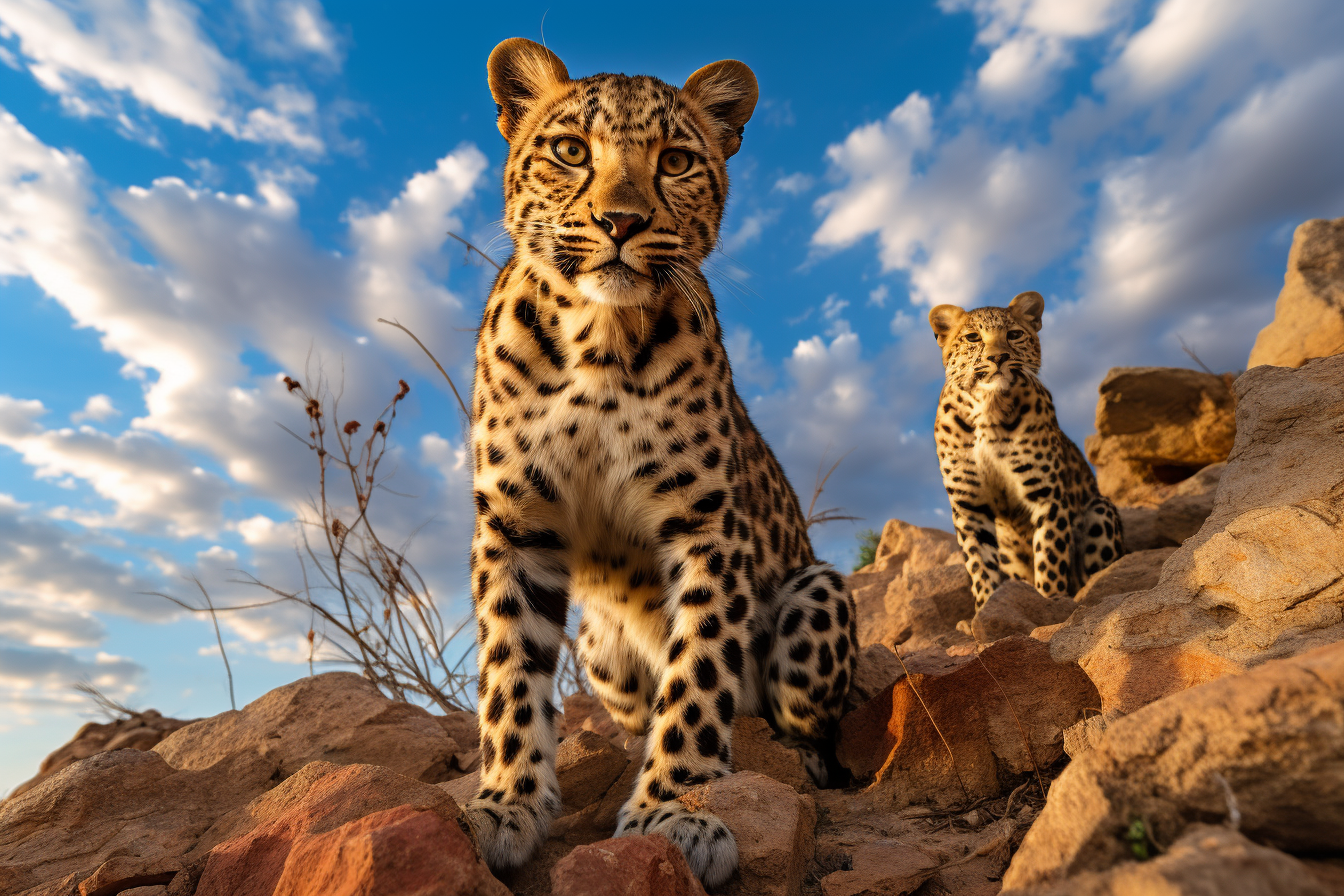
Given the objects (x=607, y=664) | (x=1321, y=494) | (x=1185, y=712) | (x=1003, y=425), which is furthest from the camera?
(x=1003, y=425)

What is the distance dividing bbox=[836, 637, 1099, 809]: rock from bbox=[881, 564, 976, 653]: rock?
303cm

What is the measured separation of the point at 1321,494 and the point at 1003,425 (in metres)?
4.40

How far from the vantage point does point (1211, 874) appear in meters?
1.37

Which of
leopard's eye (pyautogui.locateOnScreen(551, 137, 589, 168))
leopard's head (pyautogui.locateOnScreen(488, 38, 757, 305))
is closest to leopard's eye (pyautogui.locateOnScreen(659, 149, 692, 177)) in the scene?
leopard's head (pyautogui.locateOnScreen(488, 38, 757, 305))

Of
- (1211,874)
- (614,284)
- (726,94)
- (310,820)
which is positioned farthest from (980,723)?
(726,94)

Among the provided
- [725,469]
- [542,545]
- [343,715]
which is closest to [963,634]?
[725,469]

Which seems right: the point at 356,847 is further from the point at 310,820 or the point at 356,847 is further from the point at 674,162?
the point at 674,162

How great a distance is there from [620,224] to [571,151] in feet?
2.10

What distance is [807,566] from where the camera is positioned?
4500 mm

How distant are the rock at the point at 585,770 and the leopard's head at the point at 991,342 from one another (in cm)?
542

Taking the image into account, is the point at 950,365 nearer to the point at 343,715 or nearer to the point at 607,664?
the point at 607,664

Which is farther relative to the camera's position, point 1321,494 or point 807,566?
point 807,566

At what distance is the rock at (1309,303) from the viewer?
1073cm

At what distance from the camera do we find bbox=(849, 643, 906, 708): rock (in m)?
4.52
